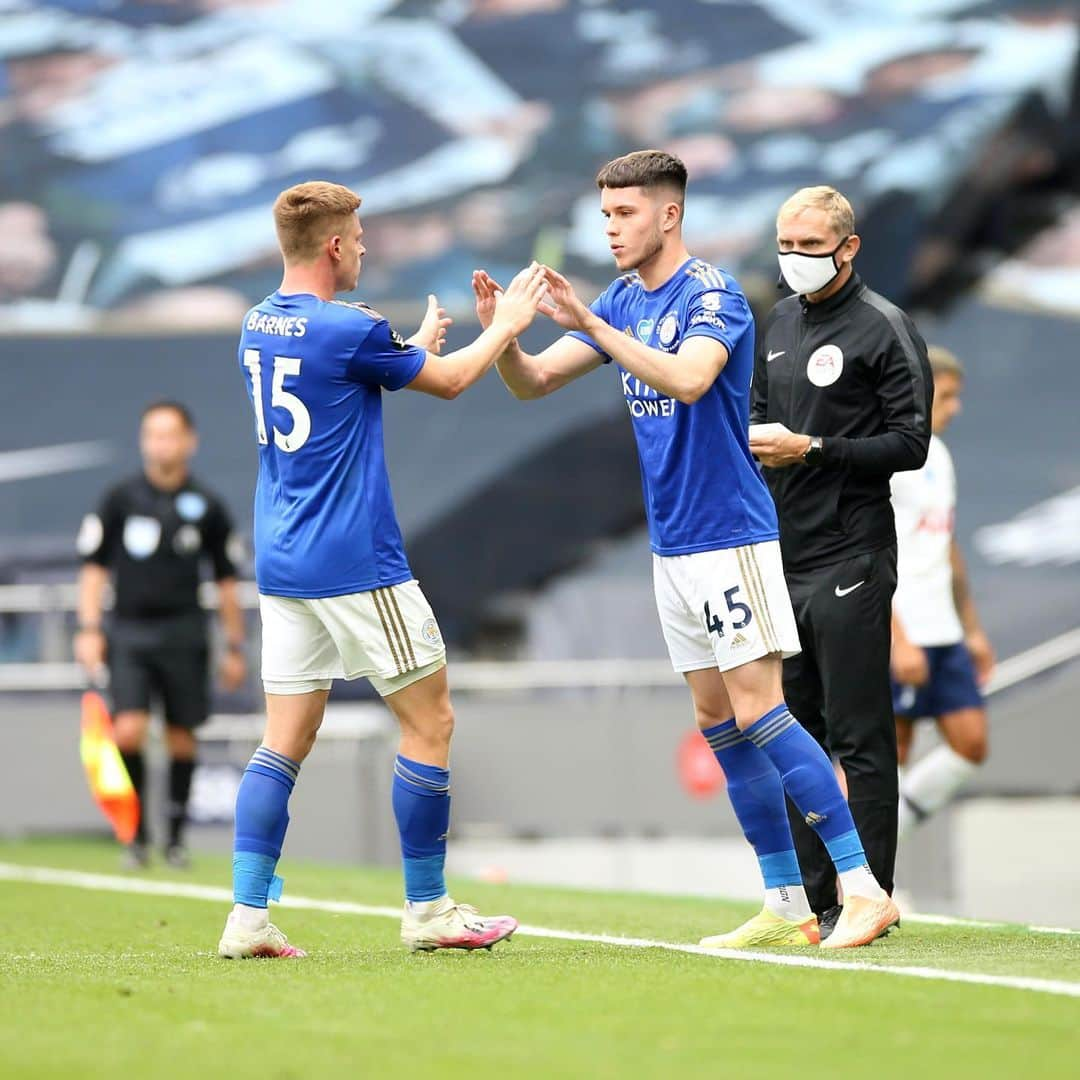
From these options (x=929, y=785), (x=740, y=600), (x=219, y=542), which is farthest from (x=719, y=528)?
(x=219, y=542)

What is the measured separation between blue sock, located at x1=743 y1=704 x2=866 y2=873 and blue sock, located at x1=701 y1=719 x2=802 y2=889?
170 mm

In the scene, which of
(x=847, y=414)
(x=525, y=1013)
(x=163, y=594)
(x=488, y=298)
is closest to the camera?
(x=525, y=1013)

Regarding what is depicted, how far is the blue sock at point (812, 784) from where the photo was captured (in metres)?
5.51

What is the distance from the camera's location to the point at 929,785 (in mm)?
8562

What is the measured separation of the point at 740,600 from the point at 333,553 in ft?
3.51

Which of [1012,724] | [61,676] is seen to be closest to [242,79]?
[61,676]

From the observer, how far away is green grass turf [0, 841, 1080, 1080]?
365 cm

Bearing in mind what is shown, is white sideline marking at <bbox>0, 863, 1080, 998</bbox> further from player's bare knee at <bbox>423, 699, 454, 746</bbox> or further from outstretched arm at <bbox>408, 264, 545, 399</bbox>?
outstretched arm at <bbox>408, 264, 545, 399</bbox>

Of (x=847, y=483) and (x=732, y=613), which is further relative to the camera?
(x=847, y=483)

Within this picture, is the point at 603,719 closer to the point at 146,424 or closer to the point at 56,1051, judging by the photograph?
the point at 146,424

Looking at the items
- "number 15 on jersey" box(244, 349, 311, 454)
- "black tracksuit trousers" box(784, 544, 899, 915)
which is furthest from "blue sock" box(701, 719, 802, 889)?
"number 15 on jersey" box(244, 349, 311, 454)

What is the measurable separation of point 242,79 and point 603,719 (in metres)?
8.12

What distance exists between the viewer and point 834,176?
1875 centimetres

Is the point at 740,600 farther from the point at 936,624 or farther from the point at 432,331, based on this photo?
the point at 936,624
